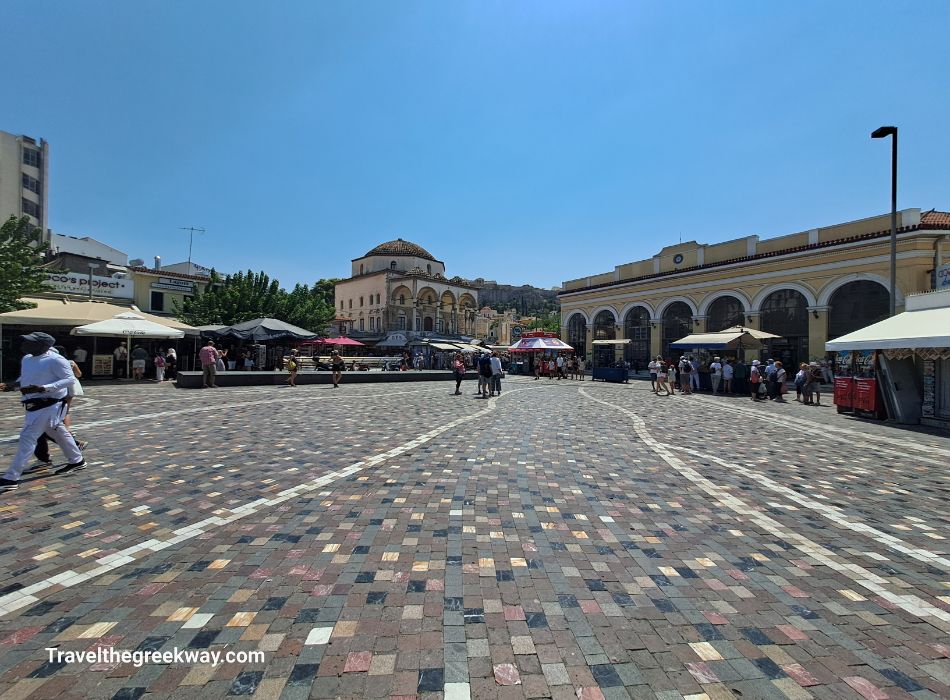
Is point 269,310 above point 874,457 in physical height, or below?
above

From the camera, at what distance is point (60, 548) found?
346 centimetres

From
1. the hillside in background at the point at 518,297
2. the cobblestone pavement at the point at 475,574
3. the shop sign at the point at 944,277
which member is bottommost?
the cobblestone pavement at the point at 475,574

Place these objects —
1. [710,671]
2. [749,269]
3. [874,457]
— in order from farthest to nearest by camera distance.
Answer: [749,269] → [874,457] → [710,671]

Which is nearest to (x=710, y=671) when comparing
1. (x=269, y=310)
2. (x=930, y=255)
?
(x=930, y=255)

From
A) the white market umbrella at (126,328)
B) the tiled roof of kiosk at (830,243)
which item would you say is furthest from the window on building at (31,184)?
the tiled roof of kiosk at (830,243)

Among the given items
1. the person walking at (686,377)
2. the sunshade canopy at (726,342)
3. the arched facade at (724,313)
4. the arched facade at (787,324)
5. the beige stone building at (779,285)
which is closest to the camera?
the sunshade canopy at (726,342)

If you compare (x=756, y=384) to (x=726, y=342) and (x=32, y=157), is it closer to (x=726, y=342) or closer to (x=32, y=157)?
(x=726, y=342)

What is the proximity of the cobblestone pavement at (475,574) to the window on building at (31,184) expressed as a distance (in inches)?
1926

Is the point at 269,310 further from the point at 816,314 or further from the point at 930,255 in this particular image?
the point at 930,255

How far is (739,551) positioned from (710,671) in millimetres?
1720

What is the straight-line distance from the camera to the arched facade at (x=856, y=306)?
2248cm

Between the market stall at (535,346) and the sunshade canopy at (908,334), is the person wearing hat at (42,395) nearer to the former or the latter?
the sunshade canopy at (908,334)

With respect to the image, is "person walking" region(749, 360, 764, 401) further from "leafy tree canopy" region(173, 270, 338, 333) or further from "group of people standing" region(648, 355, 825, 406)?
"leafy tree canopy" region(173, 270, 338, 333)

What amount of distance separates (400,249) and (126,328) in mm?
44267
